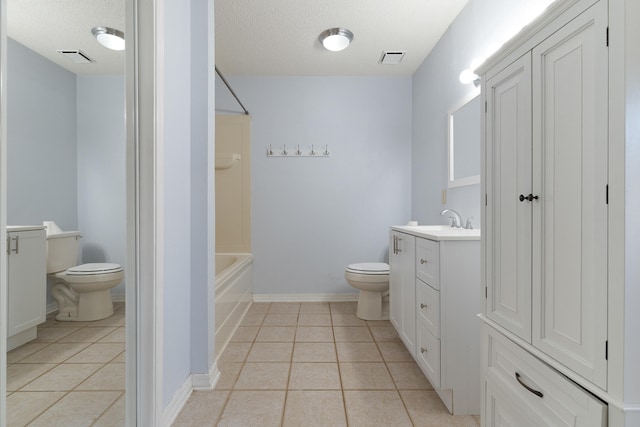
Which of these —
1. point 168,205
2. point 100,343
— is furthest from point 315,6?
point 100,343

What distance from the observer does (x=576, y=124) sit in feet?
2.56

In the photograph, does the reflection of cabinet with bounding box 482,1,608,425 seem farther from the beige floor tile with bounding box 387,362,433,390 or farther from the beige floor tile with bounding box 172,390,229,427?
the beige floor tile with bounding box 172,390,229,427

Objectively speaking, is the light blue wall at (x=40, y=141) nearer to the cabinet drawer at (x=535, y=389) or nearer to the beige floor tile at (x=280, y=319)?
the cabinet drawer at (x=535, y=389)

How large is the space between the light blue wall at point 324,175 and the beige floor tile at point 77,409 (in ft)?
7.61

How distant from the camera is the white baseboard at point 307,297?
3535mm

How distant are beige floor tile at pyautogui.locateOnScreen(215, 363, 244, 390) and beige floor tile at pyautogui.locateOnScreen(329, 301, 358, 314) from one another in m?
1.29

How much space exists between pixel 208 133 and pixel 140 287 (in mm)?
852

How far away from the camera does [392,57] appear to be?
308cm

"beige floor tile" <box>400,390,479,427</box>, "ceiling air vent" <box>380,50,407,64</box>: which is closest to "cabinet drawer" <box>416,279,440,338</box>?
"beige floor tile" <box>400,390,479,427</box>

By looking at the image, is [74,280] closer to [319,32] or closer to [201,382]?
[201,382]

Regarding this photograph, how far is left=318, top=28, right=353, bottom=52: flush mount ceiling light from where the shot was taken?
2652 millimetres

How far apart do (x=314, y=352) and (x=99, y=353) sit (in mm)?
1384

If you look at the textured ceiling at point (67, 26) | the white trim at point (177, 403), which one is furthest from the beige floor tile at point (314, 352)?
the textured ceiling at point (67, 26)

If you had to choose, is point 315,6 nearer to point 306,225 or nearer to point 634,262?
point 306,225
